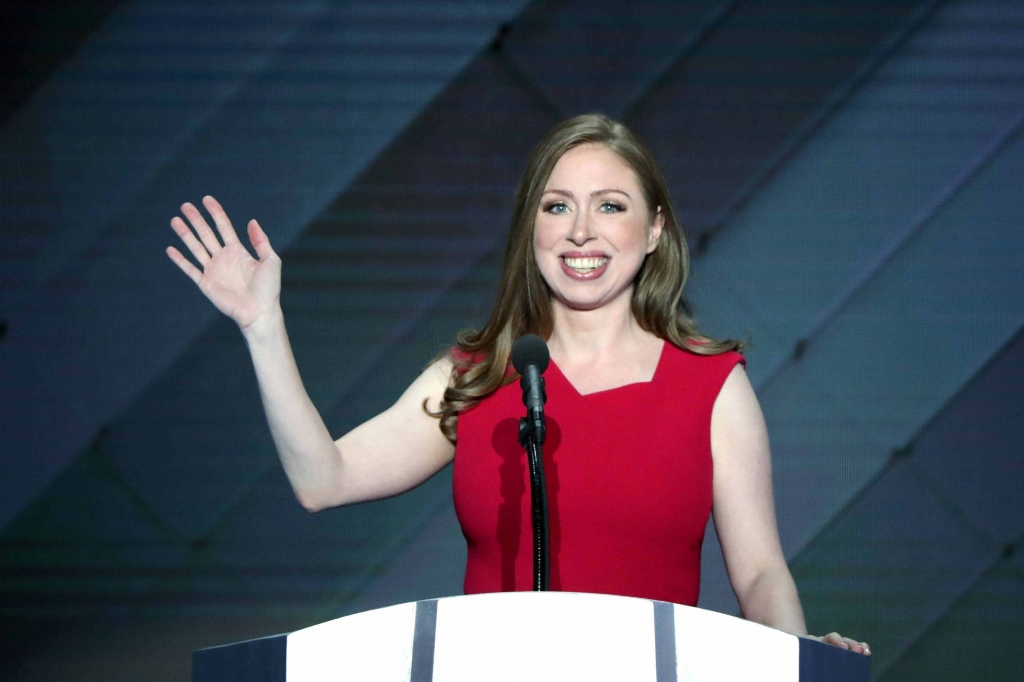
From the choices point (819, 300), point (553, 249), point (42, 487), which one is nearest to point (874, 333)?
point (819, 300)

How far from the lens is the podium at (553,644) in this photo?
3.34ft

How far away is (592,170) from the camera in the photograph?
6.48 feet

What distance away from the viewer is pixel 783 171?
3426 millimetres

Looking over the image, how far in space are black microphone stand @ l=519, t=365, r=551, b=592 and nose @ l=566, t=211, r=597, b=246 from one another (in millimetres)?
523

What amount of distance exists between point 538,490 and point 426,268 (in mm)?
2150

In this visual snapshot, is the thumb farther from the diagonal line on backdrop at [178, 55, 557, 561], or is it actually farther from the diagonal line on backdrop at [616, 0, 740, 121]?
the diagonal line on backdrop at [616, 0, 740, 121]

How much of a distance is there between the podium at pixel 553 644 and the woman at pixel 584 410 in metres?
0.65

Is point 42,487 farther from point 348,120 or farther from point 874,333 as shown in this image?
point 874,333

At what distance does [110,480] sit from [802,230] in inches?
83.6

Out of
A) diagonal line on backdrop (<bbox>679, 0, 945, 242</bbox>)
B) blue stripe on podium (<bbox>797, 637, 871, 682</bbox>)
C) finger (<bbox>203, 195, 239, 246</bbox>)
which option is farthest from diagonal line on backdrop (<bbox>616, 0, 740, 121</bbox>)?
blue stripe on podium (<bbox>797, 637, 871, 682</bbox>)

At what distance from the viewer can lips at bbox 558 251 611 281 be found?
75.9 inches

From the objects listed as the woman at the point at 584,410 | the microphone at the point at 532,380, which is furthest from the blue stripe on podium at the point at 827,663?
the woman at the point at 584,410

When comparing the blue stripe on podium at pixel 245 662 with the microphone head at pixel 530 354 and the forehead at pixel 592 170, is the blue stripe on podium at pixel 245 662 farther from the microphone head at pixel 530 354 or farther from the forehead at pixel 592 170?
the forehead at pixel 592 170

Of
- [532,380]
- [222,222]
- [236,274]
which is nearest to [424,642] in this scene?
[532,380]
